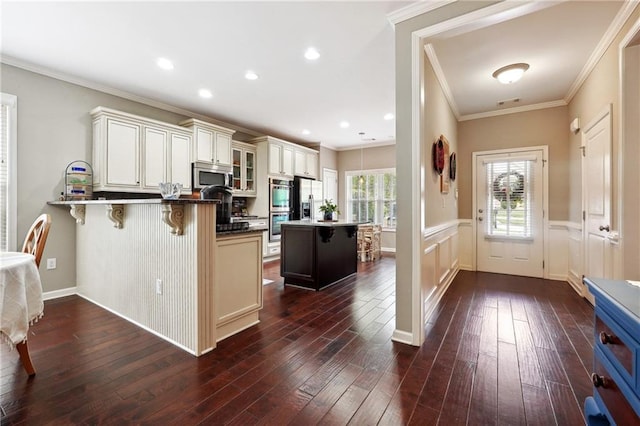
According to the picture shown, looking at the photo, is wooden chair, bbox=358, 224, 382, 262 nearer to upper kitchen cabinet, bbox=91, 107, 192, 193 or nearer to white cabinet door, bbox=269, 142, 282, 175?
white cabinet door, bbox=269, 142, 282, 175

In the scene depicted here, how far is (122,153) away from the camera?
3.70m

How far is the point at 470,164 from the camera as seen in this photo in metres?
4.81

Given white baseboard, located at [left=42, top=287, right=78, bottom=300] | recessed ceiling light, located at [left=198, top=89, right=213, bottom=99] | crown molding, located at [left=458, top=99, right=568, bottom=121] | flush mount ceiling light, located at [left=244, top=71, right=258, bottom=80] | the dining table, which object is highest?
recessed ceiling light, located at [left=198, top=89, right=213, bottom=99]

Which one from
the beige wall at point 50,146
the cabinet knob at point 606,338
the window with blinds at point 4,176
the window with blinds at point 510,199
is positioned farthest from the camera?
the window with blinds at point 510,199

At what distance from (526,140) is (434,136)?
7.73 ft

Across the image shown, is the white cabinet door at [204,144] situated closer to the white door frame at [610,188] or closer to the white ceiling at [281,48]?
the white ceiling at [281,48]

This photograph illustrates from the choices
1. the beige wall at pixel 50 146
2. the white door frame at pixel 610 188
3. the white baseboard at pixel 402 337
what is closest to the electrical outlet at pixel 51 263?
the beige wall at pixel 50 146

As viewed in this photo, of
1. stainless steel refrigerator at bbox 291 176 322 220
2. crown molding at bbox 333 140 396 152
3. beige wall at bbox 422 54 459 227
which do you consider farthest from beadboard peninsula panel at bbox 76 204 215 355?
crown molding at bbox 333 140 396 152

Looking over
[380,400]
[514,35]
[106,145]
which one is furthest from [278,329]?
[514,35]

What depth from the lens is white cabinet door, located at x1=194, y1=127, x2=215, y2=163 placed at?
458 cm

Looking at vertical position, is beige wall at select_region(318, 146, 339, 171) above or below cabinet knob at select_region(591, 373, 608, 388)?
above

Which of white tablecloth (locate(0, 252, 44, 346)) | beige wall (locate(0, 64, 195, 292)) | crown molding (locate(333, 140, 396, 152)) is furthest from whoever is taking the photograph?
crown molding (locate(333, 140, 396, 152))

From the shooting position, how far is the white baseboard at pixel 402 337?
2258mm

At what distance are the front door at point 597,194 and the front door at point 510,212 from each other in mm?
948
